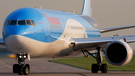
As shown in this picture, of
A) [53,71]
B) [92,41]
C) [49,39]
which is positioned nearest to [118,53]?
[92,41]

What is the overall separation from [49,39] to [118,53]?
4388 mm

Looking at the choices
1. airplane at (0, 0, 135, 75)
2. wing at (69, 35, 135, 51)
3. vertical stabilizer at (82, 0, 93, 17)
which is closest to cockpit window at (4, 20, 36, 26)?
airplane at (0, 0, 135, 75)

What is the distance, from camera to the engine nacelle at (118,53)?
66.9 feet

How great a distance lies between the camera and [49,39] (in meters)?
21.0

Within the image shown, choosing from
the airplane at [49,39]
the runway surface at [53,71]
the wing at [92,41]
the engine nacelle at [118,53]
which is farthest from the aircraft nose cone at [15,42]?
the engine nacelle at [118,53]

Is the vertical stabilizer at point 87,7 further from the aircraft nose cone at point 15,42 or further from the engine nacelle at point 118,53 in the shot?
the aircraft nose cone at point 15,42

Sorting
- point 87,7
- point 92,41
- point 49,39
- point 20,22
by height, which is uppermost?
point 87,7

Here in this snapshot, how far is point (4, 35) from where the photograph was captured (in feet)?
64.7

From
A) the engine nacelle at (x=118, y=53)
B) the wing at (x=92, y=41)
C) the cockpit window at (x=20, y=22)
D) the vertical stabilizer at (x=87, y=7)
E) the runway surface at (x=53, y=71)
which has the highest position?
the vertical stabilizer at (x=87, y=7)

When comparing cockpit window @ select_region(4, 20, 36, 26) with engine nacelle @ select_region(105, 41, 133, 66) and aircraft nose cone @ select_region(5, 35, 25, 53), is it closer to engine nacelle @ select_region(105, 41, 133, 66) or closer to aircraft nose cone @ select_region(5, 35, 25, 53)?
aircraft nose cone @ select_region(5, 35, 25, 53)

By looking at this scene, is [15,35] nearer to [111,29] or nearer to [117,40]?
[117,40]

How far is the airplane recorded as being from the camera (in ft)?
63.6

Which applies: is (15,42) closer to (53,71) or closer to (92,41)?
(92,41)

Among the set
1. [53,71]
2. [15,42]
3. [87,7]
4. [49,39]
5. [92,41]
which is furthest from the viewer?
[87,7]
